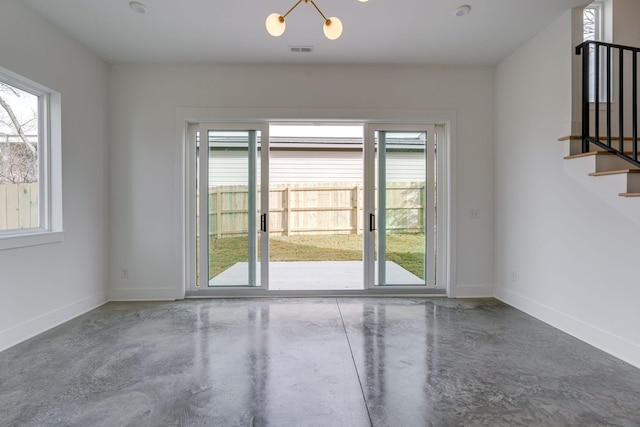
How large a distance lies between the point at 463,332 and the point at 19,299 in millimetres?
3947

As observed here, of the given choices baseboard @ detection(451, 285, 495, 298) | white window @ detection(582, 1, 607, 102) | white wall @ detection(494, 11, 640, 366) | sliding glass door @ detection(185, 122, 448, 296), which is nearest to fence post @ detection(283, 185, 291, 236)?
sliding glass door @ detection(185, 122, 448, 296)

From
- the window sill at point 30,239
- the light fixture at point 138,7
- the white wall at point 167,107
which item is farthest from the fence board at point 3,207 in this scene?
the light fixture at point 138,7

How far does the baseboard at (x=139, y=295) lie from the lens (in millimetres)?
4023

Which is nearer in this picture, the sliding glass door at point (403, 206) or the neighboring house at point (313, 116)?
the neighboring house at point (313, 116)

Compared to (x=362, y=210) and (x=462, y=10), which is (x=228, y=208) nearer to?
(x=362, y=210)

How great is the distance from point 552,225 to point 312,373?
272 centimetres

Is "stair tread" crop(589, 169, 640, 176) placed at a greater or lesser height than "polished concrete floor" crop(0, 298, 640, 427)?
greater

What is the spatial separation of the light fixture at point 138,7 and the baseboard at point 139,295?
299 cm

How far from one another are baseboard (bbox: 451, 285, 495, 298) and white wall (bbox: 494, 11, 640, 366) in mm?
165

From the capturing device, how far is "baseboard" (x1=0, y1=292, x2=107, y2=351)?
2734 mm

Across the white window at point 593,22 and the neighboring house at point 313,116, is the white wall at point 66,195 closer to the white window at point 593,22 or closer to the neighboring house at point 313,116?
the neighboring house at point 313,116

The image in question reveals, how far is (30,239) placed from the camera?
9.59 feet

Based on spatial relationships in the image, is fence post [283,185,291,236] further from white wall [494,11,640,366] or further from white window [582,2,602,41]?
white window [582,2,602,41]

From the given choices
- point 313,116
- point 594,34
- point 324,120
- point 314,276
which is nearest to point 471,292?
point 314,276
